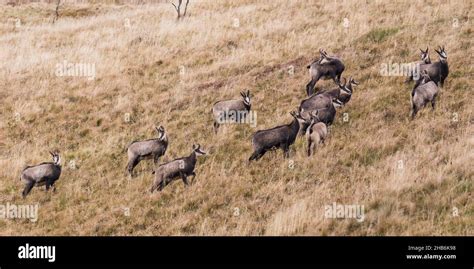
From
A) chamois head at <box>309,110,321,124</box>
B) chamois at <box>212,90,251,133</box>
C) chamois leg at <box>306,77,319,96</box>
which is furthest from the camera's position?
chamois leg at <box>306,77,319,96</box>

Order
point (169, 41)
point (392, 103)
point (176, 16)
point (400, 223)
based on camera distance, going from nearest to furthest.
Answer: point (400, 223)
point (392, 103)
point (169, 41)
point (176, 16)

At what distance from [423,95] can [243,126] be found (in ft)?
17.2

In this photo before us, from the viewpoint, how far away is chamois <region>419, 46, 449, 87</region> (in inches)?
622

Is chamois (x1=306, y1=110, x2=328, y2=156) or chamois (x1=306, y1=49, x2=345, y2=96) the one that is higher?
chamois (x1=306, y1=49, x2=345, y2=96)

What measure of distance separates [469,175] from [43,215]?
9.79m

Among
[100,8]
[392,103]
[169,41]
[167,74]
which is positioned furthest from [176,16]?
[392,103]

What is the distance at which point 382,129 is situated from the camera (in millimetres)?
13758

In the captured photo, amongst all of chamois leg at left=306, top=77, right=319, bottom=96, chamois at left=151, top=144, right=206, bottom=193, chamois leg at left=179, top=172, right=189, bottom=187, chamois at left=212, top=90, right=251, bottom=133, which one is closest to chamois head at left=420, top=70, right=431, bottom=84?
chamois leg at left=306, top=77, right=319, bottom=96

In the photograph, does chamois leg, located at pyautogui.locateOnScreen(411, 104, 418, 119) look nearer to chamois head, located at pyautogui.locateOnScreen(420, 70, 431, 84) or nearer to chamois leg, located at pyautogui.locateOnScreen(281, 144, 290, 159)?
chamois head, located at pyautogui.locateOnScreen(420, 70, 431, 84)

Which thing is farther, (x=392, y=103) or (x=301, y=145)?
(x=392, y=103)

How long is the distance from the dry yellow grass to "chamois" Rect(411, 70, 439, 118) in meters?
0.30

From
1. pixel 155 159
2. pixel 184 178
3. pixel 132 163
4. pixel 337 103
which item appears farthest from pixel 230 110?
pixel 184 178

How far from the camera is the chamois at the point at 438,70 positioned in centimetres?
1580

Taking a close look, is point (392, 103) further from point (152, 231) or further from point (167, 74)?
point (167, 74)
